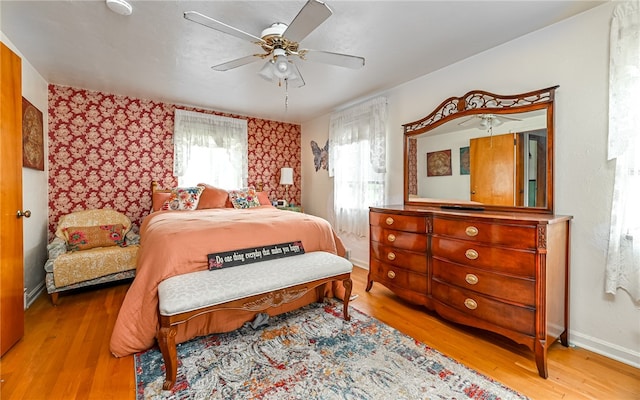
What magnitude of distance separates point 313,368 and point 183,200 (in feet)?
9.06

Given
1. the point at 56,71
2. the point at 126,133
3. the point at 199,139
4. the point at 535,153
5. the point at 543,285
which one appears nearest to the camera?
the point at 543,285

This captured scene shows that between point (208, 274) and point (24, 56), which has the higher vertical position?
point (24, 56)

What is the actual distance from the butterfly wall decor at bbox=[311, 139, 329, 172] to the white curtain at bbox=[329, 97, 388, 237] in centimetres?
32

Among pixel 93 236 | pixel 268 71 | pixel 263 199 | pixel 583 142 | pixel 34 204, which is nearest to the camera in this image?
pixel 583 142

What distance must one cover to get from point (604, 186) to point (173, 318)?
2903 mm

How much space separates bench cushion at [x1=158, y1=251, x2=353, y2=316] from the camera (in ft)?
5.41

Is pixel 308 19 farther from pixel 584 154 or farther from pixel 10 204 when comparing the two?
pixel 10 204

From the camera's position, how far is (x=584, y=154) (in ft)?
6.57

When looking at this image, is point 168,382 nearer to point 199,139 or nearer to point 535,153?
point 535,153

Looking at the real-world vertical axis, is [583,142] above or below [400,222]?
above

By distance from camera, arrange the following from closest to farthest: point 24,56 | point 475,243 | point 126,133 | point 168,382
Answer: point 168,382 < point 475,243 < point 24,56 < point 126,133

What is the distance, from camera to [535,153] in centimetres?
221

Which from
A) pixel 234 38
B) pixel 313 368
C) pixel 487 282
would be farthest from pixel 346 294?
pixel 234 38

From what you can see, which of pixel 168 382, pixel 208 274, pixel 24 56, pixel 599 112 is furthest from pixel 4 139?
pixel 599 112
